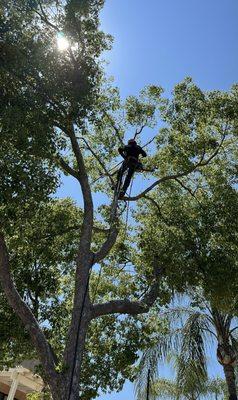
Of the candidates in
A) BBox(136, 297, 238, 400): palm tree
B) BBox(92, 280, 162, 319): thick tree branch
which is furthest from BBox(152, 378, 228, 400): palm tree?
BBox(92, 280, 162, 319): thick tree branch

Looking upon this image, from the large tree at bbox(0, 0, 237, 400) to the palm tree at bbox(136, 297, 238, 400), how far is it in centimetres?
201

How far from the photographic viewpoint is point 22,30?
9.59m

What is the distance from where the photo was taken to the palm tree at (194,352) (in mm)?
13242

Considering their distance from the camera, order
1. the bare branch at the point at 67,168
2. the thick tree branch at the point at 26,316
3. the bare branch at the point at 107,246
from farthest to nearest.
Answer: the bare branch at the point at 67,168, the bare branch at the point at 107,246, the thick tree branch at the point at 26,316

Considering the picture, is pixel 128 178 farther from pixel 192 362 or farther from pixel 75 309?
pixel 192 362

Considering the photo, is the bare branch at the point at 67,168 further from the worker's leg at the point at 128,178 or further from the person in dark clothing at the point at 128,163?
the worker's leg at the point at 128,178

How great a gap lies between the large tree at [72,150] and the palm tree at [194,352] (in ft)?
6.59

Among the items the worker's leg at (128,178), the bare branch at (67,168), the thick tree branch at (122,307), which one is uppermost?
the worker's leg at (128,178)

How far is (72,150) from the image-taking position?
10.9 meters

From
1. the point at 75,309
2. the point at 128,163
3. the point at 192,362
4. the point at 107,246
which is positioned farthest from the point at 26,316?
the point at 192,362

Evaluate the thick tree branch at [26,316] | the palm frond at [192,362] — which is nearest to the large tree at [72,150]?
the thick tree branch at [26,316]

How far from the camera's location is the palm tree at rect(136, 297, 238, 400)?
13.2 metres

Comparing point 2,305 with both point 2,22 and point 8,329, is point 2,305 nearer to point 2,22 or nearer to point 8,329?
point 8,329

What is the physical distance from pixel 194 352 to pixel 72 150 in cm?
653
